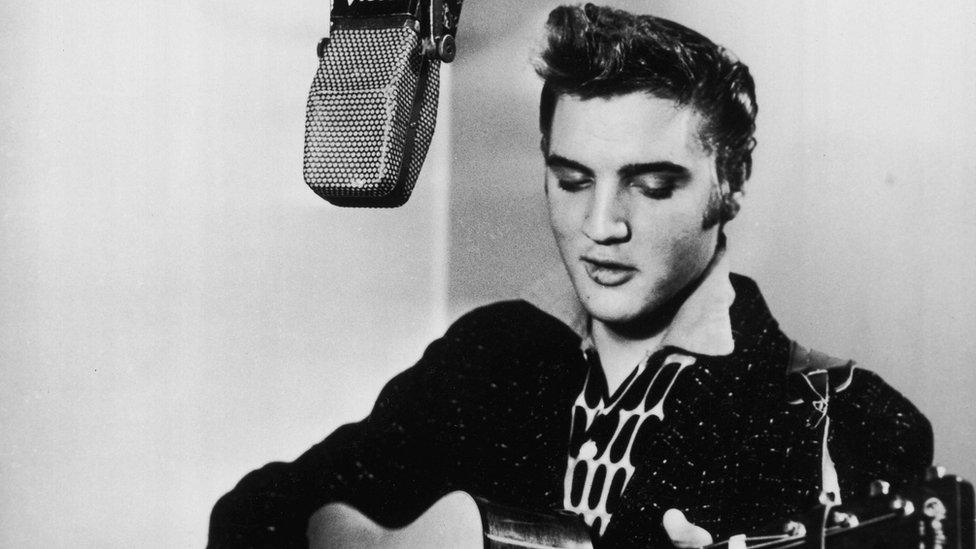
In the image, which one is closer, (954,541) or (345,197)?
(954,541)

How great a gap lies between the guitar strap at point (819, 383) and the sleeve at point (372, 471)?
20.3 inches

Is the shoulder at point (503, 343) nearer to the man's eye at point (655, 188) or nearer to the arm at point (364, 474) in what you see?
the arm at point (364, 474)

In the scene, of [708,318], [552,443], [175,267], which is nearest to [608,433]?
[552,443]

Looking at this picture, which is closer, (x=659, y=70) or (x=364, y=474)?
(x=659, y=70)

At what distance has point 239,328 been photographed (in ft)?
5.57

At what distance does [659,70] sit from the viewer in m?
1.34

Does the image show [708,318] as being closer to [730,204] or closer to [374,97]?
[730,204]

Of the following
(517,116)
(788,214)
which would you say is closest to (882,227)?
(788,214)

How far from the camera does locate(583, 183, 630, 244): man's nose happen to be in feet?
4.46

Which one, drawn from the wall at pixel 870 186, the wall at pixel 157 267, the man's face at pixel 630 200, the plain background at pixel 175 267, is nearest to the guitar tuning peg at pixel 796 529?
the wall at pixel 870 186

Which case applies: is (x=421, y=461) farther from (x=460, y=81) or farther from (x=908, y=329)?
(x=908, y=329)

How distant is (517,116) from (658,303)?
364 mm

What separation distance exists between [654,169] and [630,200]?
0.05 metres

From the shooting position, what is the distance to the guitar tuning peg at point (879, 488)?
1.08 m
